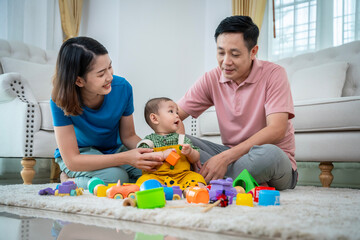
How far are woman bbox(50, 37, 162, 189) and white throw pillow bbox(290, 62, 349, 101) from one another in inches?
60.5

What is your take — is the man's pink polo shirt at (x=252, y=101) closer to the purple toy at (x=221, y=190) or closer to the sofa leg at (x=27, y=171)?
the purple toy at (x=221, y=190)

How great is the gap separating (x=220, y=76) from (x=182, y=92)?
2.15 m

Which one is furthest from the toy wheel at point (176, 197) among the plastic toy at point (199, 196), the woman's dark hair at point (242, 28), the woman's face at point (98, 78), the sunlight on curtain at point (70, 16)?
the sunlight on curtain at point (70, 16)

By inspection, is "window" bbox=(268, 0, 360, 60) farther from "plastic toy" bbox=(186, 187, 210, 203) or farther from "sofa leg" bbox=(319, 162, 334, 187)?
"plastic toy" bbox=(186, 187, 210, 203)

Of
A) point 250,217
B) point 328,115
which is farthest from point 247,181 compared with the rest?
point 328,115

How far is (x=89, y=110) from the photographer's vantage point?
155 cm

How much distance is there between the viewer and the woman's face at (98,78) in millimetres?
1404

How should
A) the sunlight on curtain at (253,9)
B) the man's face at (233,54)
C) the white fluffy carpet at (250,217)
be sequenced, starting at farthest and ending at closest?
the sunlight on curtain at (253,9) → the man's face at (233,54) → the white fluffy carpet at (250,217)

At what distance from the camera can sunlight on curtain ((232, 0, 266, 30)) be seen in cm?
364

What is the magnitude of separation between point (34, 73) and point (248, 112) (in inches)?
74.8

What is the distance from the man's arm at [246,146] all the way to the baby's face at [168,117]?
0.79 feet

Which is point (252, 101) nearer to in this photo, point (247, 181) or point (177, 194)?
point (247, 181)

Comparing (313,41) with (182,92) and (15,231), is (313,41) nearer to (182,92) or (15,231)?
(182,92)

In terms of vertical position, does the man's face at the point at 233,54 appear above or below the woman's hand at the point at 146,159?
above
